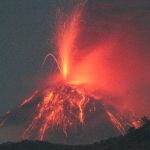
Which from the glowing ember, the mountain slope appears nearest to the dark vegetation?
the mountain slope

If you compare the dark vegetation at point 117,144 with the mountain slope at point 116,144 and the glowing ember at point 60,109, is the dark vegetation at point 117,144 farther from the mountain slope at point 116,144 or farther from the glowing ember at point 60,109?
the glowing ember at point 60,109

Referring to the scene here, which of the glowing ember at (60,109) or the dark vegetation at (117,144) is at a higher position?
the glowing ember at (60,109)

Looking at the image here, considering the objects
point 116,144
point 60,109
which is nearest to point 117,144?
point 116,144

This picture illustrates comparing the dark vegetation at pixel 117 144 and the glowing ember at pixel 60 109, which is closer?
the dark vegetation at pixel 117 144

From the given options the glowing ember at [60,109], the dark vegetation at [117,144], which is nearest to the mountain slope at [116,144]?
the dark vegetation at [117,144]

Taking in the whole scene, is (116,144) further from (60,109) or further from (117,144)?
(60,109)

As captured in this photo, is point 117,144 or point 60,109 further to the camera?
point 60,109

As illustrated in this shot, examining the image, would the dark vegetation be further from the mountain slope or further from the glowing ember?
the glowing ember

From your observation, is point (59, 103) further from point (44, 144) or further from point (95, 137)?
point (44, 144)
